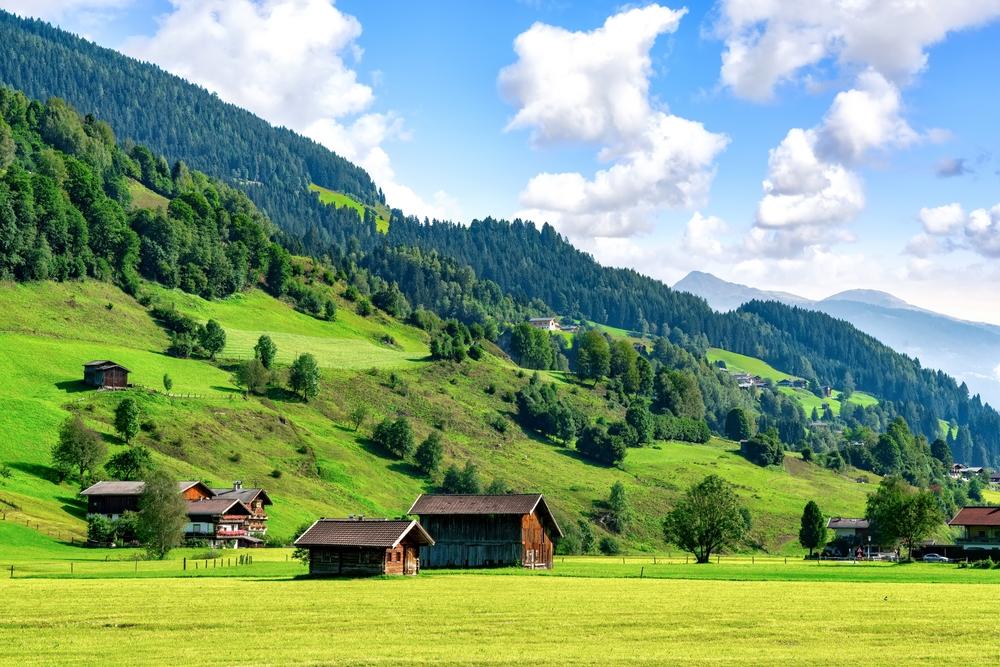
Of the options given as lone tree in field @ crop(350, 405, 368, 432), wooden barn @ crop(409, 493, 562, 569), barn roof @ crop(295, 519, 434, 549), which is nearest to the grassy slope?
lone tree in field @ crop(350, 405, 368, 432)

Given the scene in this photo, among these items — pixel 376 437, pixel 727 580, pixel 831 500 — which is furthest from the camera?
pixel 831 500

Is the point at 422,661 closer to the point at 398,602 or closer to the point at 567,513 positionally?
the point at 398,602

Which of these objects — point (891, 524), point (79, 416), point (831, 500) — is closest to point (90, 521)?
point (79, 416)

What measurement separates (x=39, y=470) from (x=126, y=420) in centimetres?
1436

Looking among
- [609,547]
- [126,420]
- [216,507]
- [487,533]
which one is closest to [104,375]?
[126,420]

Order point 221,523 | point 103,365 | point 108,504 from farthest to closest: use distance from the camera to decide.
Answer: point 103,365
point 221,523
point 108,504

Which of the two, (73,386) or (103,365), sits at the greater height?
(103,365)

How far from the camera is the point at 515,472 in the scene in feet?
570

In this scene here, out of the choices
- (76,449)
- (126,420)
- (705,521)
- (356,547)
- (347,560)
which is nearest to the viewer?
(356,547)

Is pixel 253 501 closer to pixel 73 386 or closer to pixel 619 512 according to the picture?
pixel 73 386

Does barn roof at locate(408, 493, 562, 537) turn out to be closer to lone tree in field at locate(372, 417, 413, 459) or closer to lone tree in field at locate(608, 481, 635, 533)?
lone tree in field at locate(608, 481, 635, 533)

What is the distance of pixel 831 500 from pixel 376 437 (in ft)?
288

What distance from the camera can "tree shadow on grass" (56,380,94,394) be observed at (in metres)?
144

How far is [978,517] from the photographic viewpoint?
12225cm
